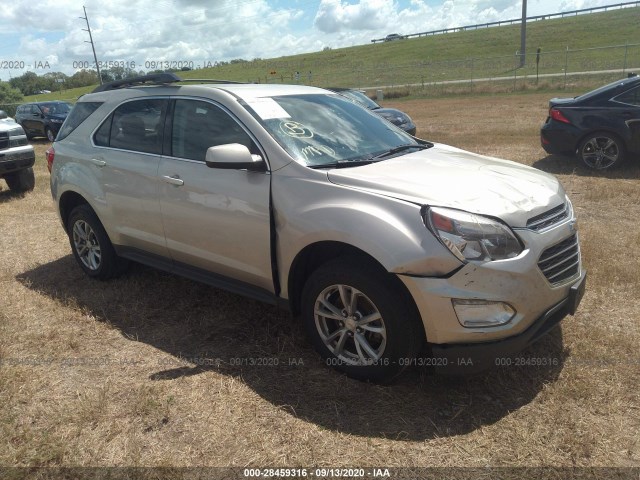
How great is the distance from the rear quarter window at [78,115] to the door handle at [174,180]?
139 centimetres

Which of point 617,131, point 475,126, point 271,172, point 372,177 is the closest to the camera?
point 372,177

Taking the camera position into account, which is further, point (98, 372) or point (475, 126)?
point (475, 126)

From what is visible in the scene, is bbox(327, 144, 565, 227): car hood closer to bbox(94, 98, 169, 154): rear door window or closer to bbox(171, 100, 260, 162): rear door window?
bbox(171, 100, 260, 162): rear door window

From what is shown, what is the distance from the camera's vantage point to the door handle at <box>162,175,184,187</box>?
3.66 metres

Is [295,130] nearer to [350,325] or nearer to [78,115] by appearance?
[350,325]

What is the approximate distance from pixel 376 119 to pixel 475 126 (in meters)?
11.5

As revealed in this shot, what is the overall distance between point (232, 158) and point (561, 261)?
201cm

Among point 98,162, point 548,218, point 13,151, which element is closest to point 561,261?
point 548,218

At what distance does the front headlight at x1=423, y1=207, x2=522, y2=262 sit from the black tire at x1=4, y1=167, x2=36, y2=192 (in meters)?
8.54

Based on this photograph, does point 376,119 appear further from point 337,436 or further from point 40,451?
point 40,451

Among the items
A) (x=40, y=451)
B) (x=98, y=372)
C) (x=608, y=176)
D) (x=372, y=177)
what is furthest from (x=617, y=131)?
(x=40, y=451)

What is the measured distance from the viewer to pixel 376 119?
13.6 ft

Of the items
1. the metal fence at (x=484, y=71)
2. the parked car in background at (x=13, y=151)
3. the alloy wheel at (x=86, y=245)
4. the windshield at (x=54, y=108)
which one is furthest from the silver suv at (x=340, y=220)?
the metal fence at (x=484, y=71)

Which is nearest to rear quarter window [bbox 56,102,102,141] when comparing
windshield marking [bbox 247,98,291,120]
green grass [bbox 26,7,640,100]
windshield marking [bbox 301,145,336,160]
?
windshield marking [bbox 247,98,291,120]
